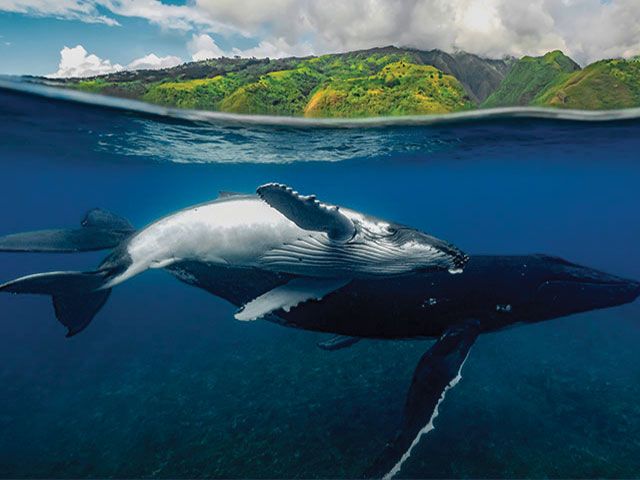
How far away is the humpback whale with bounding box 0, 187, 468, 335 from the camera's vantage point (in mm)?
3090

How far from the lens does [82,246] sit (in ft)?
15.2

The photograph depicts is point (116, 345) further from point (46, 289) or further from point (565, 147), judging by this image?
point (565, 147)

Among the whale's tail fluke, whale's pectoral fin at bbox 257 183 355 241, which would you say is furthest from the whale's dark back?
whale's pectoral fin at bbox 257 183 355 241

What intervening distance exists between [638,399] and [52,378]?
1554 centimetres

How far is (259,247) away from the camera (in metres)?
3.83

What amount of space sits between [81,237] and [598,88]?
50.1 ft

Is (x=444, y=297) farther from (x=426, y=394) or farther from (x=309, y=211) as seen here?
(x=309, y=211)

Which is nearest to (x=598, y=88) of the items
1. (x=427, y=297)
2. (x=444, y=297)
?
(x=444, y=297)

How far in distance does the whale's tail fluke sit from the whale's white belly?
1.55 feet

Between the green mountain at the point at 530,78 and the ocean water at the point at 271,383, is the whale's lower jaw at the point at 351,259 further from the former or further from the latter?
the green mountain at the point at 530,78

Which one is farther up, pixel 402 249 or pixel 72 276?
pixel 402 249

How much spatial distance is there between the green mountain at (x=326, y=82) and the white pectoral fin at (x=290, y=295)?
10584mm

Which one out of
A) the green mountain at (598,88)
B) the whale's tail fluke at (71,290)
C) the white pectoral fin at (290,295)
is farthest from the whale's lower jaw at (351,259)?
the green mountain at (598,88)

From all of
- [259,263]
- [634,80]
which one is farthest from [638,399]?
[259,263]
